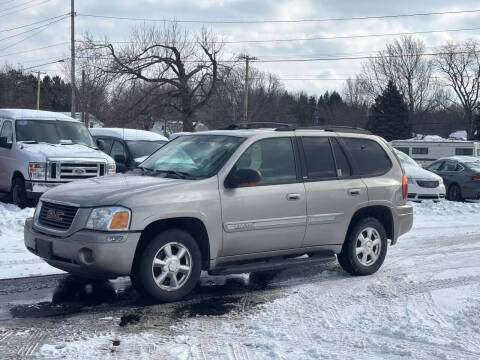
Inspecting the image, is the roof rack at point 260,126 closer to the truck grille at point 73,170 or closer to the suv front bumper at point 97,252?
the suv front bumper at point 97,252

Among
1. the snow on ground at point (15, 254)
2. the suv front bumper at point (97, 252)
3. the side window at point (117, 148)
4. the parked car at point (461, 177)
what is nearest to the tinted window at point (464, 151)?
the parked car at point (461, 177)

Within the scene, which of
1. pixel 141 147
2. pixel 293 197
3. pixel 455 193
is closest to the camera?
pixel 293 197

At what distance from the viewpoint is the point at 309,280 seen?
789 cm

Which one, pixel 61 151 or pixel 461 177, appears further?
pixel 461 177

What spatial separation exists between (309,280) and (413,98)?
2887 inches

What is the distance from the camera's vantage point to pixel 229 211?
6793 mm

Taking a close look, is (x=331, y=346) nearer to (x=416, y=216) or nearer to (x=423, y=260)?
(x=423, y=260)

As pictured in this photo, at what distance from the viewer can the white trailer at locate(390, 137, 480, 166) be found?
124 ft

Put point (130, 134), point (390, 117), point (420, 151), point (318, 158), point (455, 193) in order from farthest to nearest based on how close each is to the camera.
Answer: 1. point (390, 117)
2. point (420, 151)
3. point (455, 193)
4. point (130, 134)
5. point (318, 158)

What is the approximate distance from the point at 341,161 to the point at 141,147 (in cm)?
973

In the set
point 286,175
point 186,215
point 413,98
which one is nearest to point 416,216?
point 286,175

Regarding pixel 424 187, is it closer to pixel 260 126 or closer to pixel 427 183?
pixel 427 183

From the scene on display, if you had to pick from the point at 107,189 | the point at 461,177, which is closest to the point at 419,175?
the point at 461,177

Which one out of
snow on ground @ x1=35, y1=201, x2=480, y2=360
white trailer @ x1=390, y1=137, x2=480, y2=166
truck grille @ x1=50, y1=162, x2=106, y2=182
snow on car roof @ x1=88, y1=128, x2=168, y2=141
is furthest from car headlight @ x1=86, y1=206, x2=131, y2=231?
white trailer @ x1=390, y1=137, x2=480, y2=166
